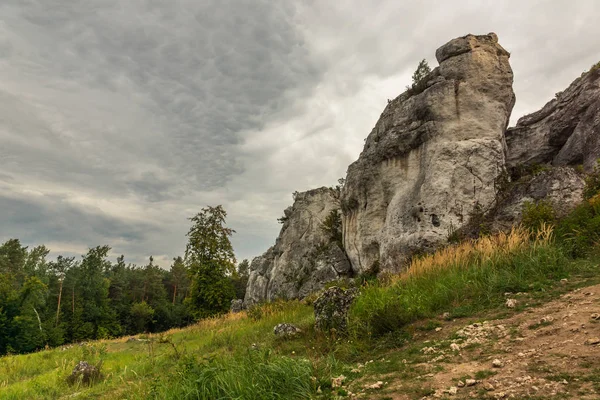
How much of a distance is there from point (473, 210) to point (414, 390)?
15.5 metres

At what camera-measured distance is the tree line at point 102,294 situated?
27.7 m

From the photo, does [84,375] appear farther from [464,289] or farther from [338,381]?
[464,289]

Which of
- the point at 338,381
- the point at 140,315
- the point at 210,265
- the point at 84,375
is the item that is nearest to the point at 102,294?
the point at 140,315

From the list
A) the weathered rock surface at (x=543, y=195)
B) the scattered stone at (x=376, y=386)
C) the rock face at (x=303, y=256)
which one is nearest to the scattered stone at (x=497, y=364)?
the scattered stone at (x=376, y=386)

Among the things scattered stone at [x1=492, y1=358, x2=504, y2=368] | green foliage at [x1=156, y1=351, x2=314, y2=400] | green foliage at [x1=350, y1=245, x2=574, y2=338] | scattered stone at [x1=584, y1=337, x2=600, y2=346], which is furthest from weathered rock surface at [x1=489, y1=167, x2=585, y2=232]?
green foliage at [x1=156, y1=351, x2=314, y2=400]

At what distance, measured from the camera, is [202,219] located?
1144 inches

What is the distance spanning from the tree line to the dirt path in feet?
78.1

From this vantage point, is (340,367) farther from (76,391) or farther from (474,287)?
(76,391)

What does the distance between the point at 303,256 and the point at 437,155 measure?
1691 cm

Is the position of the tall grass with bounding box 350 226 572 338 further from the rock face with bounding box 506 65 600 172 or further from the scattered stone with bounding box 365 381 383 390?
the rock face with bounding box 506 65 600 172

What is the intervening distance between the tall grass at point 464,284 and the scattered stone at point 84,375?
700 cm

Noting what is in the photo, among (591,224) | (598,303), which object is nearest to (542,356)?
(598,303)

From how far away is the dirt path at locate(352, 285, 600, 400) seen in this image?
324cm

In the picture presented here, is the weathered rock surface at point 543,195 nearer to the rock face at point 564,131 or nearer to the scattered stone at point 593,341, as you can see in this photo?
the rock face at point 564,131
